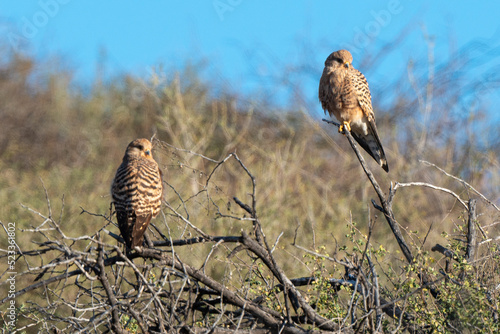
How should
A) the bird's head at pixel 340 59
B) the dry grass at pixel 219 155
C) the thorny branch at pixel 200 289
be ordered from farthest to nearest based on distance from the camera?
the dry grass at pixel 219 155
the bird's head at pixel 340 59
the thorny branch at pixel 200 289

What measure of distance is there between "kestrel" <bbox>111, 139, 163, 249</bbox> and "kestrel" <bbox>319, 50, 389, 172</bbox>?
1737 millimetres

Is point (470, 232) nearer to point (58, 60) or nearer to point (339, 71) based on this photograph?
point (339, 71)

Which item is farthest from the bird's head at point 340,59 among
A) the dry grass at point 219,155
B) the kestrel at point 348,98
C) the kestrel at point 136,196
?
the kestrel at point 136,196

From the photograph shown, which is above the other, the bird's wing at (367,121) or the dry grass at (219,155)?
the dry grass at (219,155)

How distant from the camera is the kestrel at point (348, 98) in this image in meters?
4.69

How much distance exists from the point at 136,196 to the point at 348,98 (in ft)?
6.58

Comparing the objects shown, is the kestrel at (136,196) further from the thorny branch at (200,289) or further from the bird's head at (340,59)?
the bird's head at (340,59)

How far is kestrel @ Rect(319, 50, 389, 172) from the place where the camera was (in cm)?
469

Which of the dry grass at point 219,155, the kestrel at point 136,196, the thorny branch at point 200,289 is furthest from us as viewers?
the dry grass at point 219,155

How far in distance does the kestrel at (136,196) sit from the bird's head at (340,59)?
5.96 ft

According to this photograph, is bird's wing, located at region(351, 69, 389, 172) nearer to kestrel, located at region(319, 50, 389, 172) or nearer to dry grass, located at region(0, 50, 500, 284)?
kestrel, located at region(319, 50, 389, 172)

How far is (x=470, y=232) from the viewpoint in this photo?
3.15m

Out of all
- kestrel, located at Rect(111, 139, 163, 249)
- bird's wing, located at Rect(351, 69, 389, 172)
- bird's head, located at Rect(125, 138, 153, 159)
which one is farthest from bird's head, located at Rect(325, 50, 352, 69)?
kestrel, located at Rect(111, 139, 163, 249)

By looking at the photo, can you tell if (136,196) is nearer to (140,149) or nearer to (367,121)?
(140,149)
